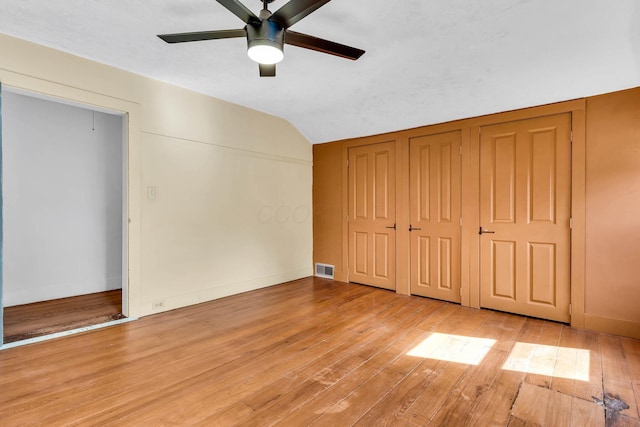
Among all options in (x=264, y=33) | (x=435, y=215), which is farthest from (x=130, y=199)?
(x=435, y=215)

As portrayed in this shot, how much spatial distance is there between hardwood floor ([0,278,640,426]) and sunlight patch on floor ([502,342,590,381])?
0.01 metres

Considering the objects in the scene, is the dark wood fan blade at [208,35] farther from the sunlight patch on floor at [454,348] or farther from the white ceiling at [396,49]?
the sunlight patch on floor at [454,348]

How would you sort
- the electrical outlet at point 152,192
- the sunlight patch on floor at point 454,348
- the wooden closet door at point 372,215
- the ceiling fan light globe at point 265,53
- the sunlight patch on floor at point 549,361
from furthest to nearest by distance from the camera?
the wooden closet door at point 372,215, the electrical outlet at point 152,192, the sunlight patch on floor at point 454,348, the sunlight patch on floor at point 549,361, the ceiling fan light globe at point 265,53

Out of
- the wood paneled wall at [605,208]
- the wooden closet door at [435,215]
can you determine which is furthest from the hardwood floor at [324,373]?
the wooden closet door at [435,215]

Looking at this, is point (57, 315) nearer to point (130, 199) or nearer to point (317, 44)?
point (130, 199)

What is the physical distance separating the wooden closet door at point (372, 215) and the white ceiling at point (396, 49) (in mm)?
923

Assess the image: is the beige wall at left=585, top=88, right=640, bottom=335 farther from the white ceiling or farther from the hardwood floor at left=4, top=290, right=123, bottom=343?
the hardwood floor at left=4, top=290, right=123, bottom=343

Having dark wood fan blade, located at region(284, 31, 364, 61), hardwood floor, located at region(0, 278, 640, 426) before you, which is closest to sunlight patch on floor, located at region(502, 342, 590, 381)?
hardwood floor, located at region(0, 278, 640, 426)

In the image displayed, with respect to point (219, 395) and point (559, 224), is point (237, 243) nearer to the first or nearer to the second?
point (219, 395)

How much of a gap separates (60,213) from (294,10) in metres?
4.38

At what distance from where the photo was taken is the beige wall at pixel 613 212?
297 cm

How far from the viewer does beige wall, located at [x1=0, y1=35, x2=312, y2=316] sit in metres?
3.05

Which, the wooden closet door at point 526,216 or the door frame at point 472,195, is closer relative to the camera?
the door frame at point 472,195

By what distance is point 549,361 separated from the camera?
2.52 metres
